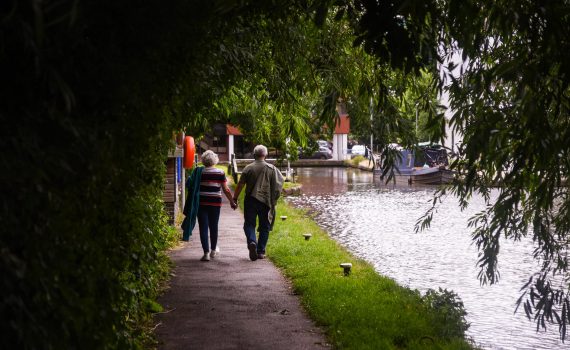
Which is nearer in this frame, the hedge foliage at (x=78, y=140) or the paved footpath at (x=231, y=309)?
the hedge foliage at (x=78, y=140)

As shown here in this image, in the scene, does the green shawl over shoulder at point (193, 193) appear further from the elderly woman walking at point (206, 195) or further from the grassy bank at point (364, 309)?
the grassy bank at point (364, 309)

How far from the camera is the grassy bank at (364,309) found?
6.66 m

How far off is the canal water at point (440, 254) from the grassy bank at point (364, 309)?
→ 3.22ft

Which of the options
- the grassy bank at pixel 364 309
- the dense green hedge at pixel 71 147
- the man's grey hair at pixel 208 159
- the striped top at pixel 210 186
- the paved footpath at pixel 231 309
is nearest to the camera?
the dense green hedge at pixel 71 147

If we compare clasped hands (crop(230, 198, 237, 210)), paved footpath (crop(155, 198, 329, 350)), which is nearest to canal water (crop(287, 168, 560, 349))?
paved footpath (crop(155, 198, 329, 350))

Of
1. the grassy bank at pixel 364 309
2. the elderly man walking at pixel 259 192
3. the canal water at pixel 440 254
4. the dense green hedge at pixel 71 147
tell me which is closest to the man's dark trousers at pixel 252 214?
the elderly man walking at pixel 259 192

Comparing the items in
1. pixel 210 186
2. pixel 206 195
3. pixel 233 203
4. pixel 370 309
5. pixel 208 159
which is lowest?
pixel 370 309

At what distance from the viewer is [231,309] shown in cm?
774

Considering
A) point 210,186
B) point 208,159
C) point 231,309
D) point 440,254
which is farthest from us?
point 440,254

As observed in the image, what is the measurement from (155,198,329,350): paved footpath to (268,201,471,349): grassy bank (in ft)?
0.63

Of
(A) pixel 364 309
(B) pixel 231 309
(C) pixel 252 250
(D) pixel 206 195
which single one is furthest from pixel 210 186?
(A) pixel 364 309

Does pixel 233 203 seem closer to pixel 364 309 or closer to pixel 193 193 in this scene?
pixel 193 193

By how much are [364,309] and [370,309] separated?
0.07 m

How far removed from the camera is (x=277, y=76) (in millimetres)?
8516
